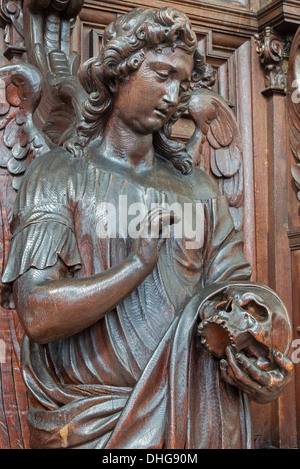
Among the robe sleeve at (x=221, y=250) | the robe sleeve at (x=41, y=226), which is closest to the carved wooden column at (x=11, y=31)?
the robe sleeve at (x=41, y=226)

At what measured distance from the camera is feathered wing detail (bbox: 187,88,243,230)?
2.10 m

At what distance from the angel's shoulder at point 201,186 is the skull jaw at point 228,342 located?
408 millimetres

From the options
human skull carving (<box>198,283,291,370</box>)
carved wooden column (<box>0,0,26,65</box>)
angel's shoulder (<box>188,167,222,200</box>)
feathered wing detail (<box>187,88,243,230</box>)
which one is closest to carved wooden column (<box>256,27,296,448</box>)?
feathered wing detail (<box>187,88,243,230</box>)

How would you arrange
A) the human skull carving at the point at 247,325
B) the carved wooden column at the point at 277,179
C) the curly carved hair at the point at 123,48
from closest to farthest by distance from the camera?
the human skull carving at the point at 247,325, the curly carved hair at the point at 123,48, the carved wooden column at the point at 277,179

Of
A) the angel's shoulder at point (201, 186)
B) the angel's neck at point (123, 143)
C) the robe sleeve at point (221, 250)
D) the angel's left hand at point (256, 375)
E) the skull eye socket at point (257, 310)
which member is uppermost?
the angel's neck at point (123, 143)

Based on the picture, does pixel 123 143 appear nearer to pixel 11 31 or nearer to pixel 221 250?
pixel 221 250

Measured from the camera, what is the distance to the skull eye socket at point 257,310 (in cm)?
161

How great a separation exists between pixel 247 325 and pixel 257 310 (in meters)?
0.07

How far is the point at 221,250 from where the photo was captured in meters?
1.85

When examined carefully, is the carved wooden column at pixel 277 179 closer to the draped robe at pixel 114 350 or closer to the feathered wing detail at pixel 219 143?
the feathered wing detail at pixel 219 143

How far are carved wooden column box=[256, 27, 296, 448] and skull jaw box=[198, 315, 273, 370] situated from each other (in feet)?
2.27

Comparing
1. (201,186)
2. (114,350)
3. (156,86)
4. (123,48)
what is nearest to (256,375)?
(114,350)

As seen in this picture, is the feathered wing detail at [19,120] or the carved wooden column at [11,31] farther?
the carved wooden column at [11,31]

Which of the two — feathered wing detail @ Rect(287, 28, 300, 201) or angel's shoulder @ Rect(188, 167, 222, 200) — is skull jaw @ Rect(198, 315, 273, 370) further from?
feathered wing detail @ Rect(287, 28, 300, 201)
